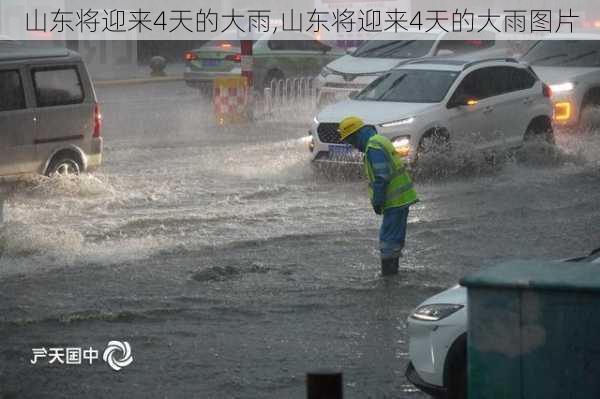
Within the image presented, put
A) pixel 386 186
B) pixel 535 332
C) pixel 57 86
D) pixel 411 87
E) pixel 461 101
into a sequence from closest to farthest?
pixel 535 332 < pixel 386 186 < pixel 57 86 < pixel 461 101 < pixel 411 87

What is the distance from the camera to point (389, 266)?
405 inches

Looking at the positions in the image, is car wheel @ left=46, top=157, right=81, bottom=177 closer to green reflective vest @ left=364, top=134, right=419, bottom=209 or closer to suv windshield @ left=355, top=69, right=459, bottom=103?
suv windshield @ left=355, top=69, right=459, bottom=103

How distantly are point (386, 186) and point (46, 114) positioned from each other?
5599 millimetres

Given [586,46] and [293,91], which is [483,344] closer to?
[586,46]

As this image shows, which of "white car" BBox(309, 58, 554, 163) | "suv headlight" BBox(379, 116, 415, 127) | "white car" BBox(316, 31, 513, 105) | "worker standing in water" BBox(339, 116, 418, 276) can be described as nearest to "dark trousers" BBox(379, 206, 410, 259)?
"worker standing in water" BBox(339, 116, 418, 276)

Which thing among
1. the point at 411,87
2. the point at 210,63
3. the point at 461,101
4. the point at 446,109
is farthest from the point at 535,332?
the point at 210,63

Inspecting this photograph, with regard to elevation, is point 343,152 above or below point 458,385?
above

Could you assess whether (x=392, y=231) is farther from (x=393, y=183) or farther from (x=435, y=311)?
(x=435, y=311)

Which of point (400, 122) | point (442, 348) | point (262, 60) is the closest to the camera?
point (442, 348)

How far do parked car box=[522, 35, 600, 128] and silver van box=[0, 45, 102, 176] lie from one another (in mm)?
8014

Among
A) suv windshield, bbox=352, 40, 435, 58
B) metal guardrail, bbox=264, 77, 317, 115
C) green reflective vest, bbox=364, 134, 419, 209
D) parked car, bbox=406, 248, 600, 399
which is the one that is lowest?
parked car, bbox=406, 248, 600, 399

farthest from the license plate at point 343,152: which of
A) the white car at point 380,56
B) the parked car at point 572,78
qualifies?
the white car at point 380,56

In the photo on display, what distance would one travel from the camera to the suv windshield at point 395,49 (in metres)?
22.8

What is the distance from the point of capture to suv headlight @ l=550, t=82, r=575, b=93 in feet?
63.9
